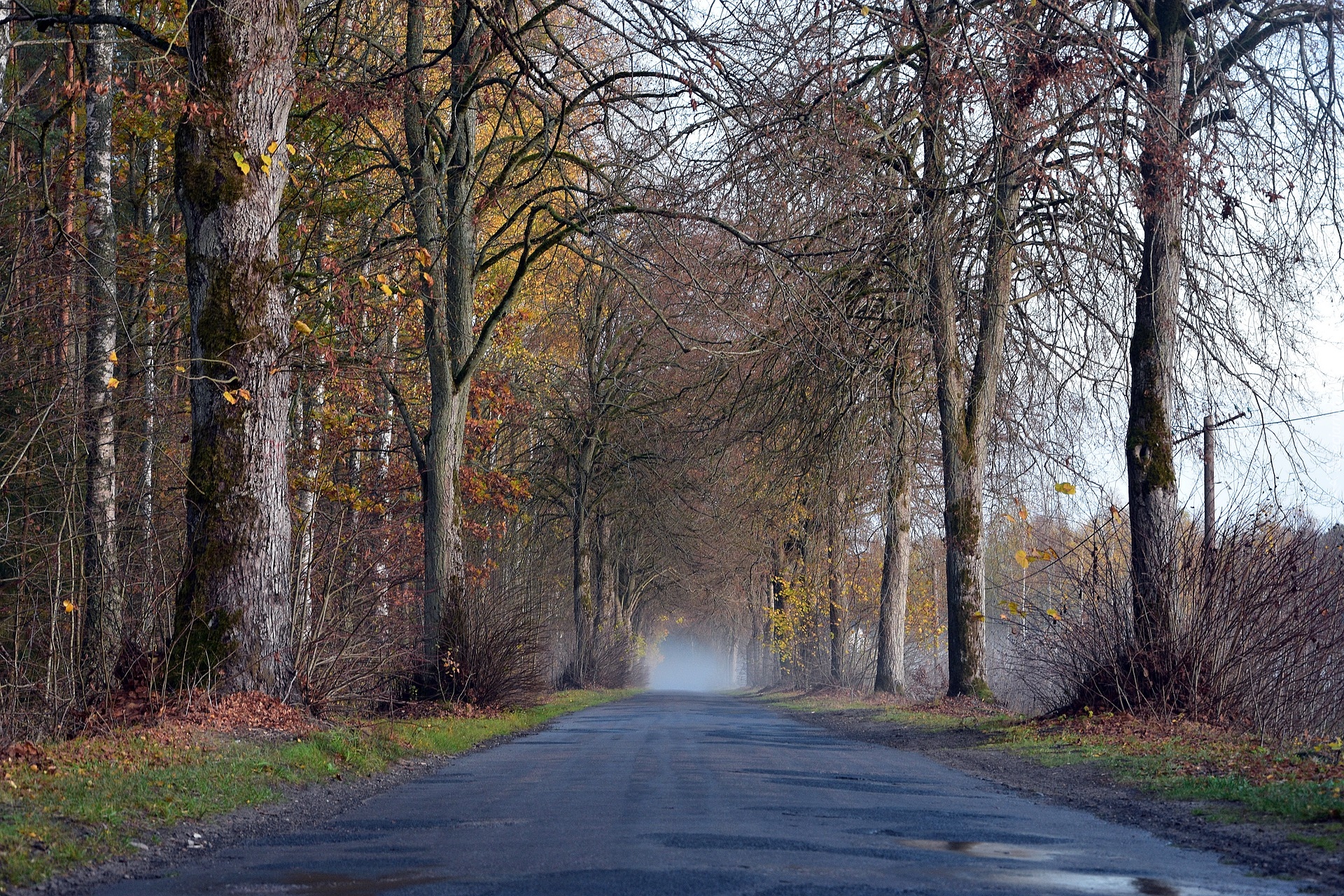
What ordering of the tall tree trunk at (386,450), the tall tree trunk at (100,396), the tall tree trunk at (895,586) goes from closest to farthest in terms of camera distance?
the tall tree trunk at (100,396), the tall tree trunk at (386,450), the tall tree trunk at (895,586)

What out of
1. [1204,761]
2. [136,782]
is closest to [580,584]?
→ [1204,761]

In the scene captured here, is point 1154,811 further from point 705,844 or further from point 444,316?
point 444,316

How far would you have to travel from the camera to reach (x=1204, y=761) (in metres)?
9.88

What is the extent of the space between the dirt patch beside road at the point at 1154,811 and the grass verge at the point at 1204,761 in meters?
0.08

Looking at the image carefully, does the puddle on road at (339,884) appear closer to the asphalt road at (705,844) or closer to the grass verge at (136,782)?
the asphalt road at (705,844)

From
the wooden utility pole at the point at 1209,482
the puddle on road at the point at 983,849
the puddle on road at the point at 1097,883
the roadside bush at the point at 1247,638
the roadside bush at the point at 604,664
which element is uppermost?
the wooden utility pole at the point at 1209,482

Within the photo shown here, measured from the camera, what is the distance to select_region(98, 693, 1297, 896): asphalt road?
5270 mm

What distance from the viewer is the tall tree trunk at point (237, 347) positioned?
10.8 m

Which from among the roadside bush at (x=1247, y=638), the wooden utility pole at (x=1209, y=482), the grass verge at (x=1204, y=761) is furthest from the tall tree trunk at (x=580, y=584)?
the roadside bush at (x=1247, y=638)

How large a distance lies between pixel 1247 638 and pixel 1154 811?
17.0 ft

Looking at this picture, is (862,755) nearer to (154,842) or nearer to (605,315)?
(154,842)

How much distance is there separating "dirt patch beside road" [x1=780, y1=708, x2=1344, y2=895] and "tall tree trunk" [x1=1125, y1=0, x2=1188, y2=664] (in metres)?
2.71

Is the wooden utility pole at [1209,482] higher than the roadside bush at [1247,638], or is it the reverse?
the wooden utility pole at [1209,482]

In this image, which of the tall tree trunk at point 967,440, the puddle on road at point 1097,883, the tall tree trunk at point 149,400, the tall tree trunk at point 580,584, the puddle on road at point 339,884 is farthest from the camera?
the tall tree trunk at point 580,584
